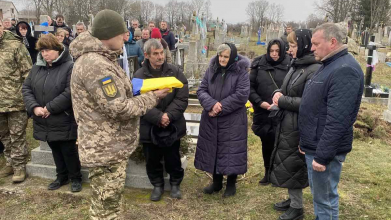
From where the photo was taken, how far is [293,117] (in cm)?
300

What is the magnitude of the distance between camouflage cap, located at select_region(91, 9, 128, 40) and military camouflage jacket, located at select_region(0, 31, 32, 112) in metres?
2.38

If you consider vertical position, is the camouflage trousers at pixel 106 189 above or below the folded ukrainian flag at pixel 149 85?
below

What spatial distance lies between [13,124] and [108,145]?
250 cm

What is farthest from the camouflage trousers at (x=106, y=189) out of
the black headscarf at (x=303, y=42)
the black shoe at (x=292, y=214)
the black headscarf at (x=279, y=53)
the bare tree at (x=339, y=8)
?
the bare tree at (x=339, y=8)

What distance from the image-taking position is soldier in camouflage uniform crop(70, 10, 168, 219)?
Result: 7.21 ft

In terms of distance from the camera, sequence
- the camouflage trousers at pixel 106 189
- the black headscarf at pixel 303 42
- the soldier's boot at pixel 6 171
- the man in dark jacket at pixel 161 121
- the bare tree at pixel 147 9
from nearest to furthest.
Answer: the camouflage trousers at pixel 106 189
the black headscarf at pixel 303 42
the man in dark jacket at pixel 161 121
the soldier's boot at pixel 6 171
the bare tree at pixel 147 9

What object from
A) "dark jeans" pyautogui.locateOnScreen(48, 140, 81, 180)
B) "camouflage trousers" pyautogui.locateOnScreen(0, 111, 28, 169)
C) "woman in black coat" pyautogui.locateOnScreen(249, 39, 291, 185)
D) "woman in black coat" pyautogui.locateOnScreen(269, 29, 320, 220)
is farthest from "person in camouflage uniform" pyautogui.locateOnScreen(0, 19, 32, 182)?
"woman in black coat" pyautogui.locateOnScreen(269, 29, 320, 220)

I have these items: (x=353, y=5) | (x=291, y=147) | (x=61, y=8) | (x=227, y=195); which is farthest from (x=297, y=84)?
(x=61, y=8)

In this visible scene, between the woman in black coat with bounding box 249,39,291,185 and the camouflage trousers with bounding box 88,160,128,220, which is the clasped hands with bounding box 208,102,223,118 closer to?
the woman in black coat with bounding box 249,39,291,185

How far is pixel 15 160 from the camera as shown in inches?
166

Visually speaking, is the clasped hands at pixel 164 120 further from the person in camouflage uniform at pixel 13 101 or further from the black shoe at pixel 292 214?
the person in camouflage uniform at pixel 13 101

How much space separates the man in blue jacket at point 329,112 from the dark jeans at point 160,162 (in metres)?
1.53

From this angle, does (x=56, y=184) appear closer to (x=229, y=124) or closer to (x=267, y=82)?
(x=229, y=124)

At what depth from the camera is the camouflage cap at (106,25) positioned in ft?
7.32
